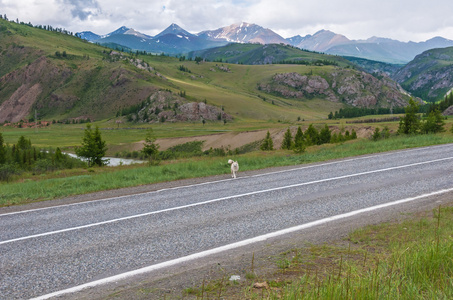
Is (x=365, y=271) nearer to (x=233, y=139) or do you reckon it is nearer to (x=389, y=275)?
(x=389, y=275)

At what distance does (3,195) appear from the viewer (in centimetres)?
1387

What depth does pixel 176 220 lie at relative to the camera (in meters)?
9.10

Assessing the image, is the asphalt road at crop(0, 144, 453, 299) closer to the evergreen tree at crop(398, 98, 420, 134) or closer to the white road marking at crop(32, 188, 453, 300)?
the white road marking at crop(32, 188, 453, 300)

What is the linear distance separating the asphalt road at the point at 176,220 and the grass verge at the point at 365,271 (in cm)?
145

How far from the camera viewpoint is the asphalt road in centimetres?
637

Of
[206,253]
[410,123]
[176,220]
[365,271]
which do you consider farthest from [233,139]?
[365,271]

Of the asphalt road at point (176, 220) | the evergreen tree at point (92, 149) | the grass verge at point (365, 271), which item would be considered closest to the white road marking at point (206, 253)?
the asphalt road at point (176, 220)

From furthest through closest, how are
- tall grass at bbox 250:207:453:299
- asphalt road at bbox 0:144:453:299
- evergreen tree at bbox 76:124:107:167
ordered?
evergreen tree at bbox 76:124:107:167
asphalt road at bbox 0:144:453:299
tall grass at bbox 250:207:453:299

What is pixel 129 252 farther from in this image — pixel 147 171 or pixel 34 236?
pixel 147 171

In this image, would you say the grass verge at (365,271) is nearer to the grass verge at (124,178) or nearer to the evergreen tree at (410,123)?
the grass verge at (124,178)

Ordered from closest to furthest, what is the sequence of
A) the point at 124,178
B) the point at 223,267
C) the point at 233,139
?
the point at 223,267 < the point at 124,178 < the point at 233,139

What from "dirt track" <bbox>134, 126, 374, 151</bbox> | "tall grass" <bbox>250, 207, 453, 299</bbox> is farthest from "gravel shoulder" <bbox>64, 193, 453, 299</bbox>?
"dirt track" <bbox>134, 126, 374, 151</bbox>

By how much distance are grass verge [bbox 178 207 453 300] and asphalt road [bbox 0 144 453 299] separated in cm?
145

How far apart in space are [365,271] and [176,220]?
5264 mm
